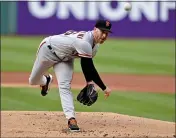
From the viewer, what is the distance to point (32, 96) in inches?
448

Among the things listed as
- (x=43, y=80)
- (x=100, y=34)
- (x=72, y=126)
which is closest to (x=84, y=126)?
(x=72, y=126)

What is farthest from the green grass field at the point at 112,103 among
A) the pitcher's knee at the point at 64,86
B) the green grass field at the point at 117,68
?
the pitcher's knee at the point at 64,86

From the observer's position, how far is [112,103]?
10883mm

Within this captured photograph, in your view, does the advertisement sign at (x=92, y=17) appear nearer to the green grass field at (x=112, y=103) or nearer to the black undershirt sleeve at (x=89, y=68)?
the green grass field at (x=112, y=103)

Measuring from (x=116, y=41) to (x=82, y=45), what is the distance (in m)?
14.5

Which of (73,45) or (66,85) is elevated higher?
(73,45)

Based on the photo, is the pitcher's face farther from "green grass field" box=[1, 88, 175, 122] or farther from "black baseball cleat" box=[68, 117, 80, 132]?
"green grass field" box=[1, 88, 175, 122]

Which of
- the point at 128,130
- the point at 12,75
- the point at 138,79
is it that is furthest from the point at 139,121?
the point at 12,75

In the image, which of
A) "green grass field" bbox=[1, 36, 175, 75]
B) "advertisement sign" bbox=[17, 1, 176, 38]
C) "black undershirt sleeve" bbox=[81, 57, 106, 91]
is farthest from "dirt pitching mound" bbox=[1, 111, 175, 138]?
"advertisement sign" bbox=[17, 1, 176, 38]

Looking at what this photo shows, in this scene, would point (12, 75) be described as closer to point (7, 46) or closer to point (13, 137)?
point (7, 46)

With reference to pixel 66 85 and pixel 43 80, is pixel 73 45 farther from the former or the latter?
pixel 43 80

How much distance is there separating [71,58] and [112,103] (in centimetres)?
328

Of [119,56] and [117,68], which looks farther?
[119,56]

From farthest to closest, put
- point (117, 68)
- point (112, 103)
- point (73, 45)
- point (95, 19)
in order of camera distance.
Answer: point (95, 19), point (117, 68), point (112, 103), point (73, 45)
